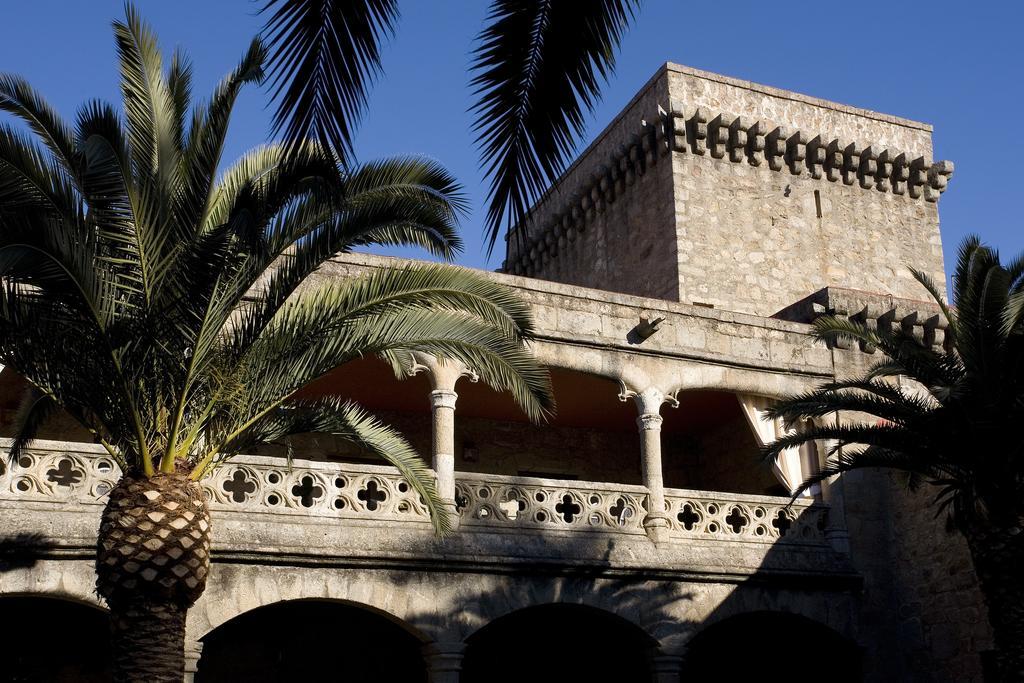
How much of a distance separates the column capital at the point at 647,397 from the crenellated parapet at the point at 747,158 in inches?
243

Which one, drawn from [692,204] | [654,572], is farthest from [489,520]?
[692,204]

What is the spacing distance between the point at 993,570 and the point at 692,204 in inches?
375

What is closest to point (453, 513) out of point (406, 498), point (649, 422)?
point (406, 498)

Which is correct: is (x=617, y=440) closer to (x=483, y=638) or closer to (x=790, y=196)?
(x=483, y=638)

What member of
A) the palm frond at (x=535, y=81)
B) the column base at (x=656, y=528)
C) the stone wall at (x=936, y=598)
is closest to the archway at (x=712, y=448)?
A: the stone wall at (x=936, y=598)

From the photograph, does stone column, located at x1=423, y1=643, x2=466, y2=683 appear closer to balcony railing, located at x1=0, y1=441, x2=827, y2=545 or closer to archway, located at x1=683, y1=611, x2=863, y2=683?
balcony railing, located at x1=0, y1=441, x2=827, y2=545

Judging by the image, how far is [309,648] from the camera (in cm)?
1480

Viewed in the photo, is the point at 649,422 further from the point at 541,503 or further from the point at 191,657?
the point at 191,657

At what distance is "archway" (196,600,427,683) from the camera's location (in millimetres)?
14391

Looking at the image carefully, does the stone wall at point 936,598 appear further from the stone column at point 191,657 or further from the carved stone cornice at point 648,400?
the stone column at point 191,657

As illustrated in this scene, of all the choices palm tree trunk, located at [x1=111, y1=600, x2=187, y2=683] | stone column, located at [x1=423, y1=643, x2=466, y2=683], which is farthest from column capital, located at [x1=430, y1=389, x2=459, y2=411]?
palm tree trunk, located at [x1=111, y1=600, x2=187, y2=683]

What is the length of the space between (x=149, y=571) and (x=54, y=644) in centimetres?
599

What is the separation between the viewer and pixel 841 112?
22016mm

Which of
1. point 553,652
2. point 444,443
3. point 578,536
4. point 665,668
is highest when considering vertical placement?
point 444,443
